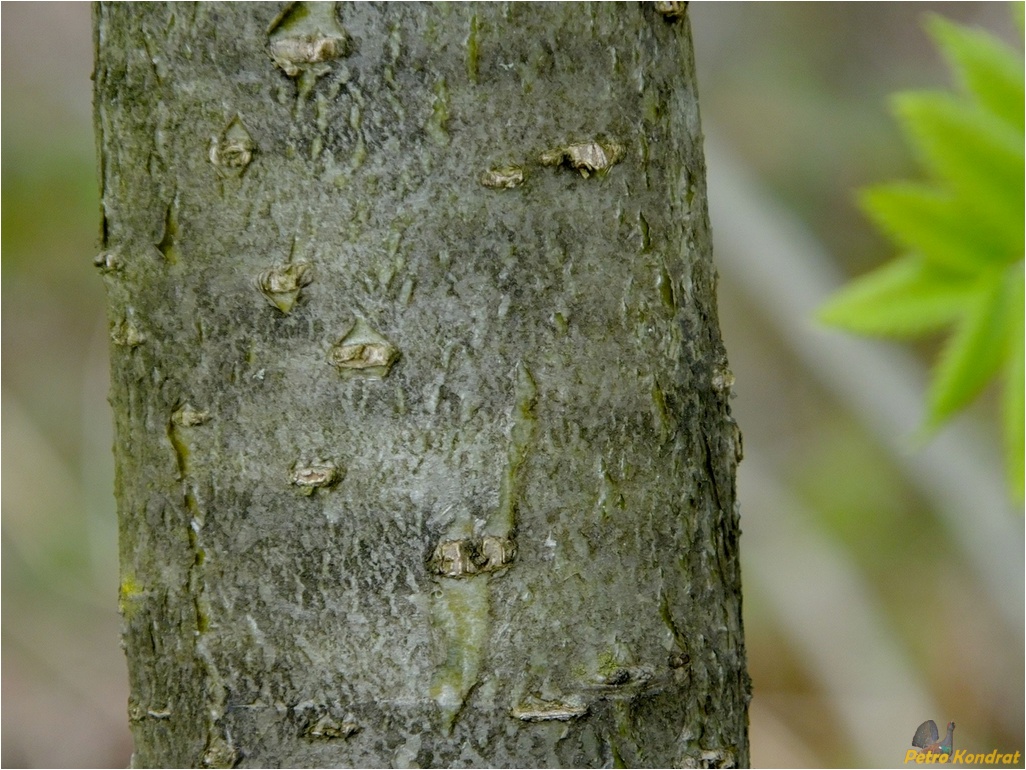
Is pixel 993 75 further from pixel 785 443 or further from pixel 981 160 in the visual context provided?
pixel 785 443

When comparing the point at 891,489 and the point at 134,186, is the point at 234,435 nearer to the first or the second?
the point at 134,186

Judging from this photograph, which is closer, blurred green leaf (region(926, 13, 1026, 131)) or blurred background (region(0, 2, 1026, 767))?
blurred green leaf (region(926, 13, 1026, 131))

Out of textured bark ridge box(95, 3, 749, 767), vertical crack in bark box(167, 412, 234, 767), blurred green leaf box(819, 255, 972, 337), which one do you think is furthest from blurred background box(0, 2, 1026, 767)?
vertical crack in bark box(167, 412, 234, 767)

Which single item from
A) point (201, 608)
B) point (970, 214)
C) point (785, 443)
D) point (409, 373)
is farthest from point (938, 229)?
point (785, 443)

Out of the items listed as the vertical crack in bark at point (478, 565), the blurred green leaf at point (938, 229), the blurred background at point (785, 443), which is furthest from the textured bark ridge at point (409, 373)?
the blurred background at point (785, 443)

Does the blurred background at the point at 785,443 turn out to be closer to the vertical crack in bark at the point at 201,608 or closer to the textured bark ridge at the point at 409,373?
the textured bark ridge at the point at 409,373

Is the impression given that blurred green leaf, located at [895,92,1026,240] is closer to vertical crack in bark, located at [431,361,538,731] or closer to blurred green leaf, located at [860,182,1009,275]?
blurred green leaf, located at [860,182,1009,275]
